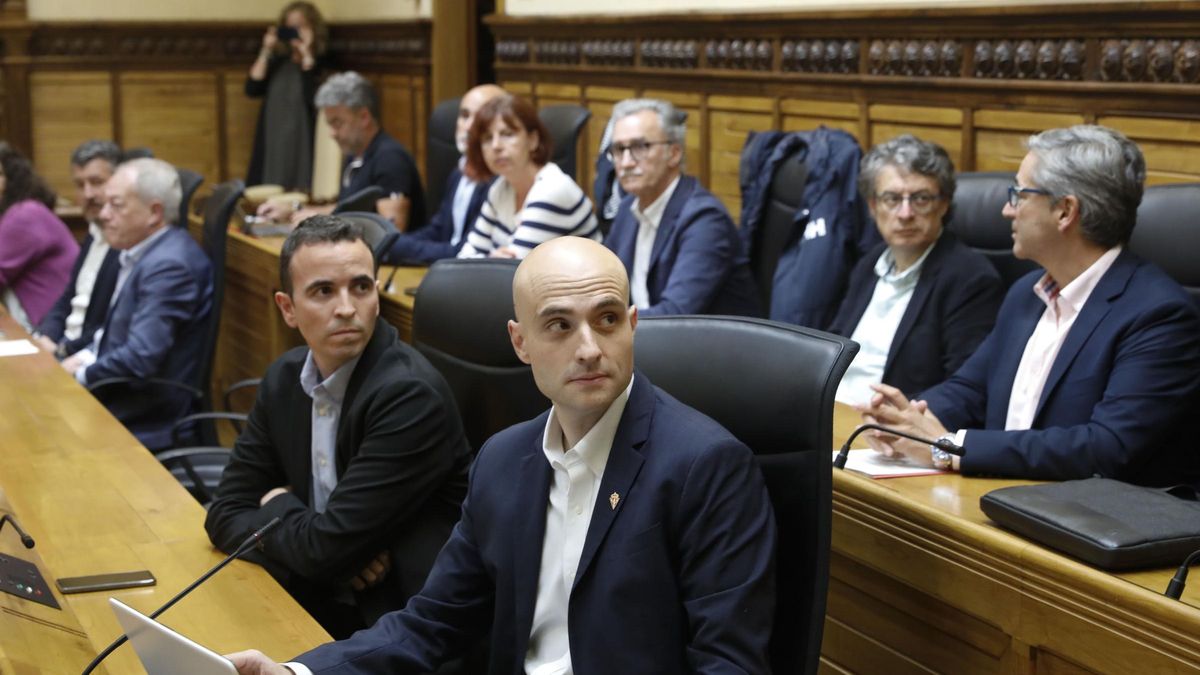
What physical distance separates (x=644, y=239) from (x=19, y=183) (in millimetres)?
2773

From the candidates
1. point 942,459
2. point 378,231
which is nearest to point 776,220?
point 378,231

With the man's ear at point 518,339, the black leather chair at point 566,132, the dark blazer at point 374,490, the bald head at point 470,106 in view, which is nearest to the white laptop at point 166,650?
the man's ear at point 518,339

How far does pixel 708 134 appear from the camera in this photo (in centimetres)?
538

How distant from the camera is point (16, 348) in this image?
152 inches

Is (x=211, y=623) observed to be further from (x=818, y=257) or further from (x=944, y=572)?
(x=818, y=257)

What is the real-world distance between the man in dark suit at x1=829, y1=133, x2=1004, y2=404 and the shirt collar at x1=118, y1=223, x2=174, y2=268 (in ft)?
6.84

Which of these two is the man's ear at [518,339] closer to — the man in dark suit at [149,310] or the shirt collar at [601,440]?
the shirt collar at [601,440]

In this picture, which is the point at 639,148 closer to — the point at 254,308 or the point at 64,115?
the point at 254,308

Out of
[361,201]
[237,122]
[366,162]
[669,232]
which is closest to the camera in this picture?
[669,232]

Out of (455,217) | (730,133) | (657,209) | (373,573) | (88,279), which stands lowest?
(373,573)

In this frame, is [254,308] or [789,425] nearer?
[789,425]

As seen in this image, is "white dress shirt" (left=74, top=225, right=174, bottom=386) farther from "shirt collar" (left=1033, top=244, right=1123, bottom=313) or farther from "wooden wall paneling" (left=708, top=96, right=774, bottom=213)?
"shirt collar" (left=1033, top=244, right=1123, bottom=313)

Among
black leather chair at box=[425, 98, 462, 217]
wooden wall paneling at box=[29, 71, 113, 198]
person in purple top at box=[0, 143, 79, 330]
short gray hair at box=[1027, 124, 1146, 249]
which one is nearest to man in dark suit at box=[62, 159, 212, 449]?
person in purple top at box=[0, 143, 79, 330]

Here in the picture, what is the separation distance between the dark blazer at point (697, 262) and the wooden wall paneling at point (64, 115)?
589 cm
